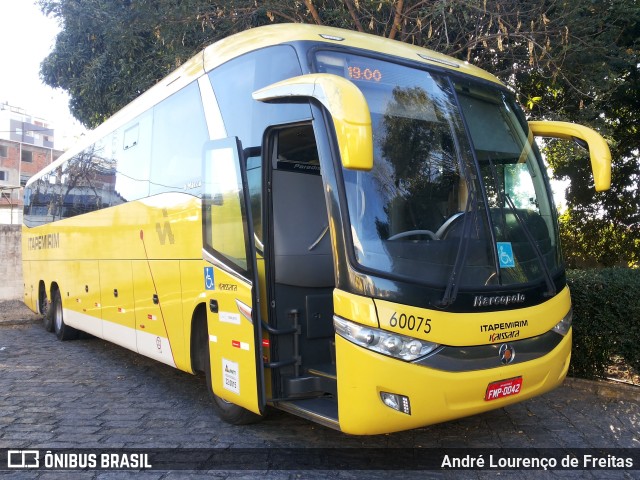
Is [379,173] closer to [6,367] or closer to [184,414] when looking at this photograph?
[184,414]

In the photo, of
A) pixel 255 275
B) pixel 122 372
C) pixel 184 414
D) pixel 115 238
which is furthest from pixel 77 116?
pixel 255 275

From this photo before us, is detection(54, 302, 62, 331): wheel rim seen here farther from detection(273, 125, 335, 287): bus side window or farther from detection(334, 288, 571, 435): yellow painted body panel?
detection(334, 288, 571, 435): yellow painted body panel

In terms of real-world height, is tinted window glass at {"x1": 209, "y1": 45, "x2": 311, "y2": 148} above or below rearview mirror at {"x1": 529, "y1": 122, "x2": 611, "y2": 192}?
above

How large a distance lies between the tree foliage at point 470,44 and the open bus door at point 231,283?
4342mm

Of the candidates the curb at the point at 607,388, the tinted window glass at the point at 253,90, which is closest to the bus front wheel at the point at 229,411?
the tinted window glass at the point at 253,90

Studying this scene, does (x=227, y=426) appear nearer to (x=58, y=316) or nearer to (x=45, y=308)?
(x=58, y=316)

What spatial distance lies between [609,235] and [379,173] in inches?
425

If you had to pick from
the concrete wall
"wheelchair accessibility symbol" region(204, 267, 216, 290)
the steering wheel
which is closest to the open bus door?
"wheelchair accessibility symbol" region(204, 267, 216, 290)

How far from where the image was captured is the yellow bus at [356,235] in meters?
4.06

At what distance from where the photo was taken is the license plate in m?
4.33

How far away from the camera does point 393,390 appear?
158 inches

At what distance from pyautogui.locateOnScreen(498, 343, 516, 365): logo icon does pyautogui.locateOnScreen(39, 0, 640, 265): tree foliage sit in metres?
5.00

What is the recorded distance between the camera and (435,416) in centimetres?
411

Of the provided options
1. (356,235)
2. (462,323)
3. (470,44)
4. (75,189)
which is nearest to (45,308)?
(75,189)
